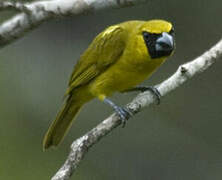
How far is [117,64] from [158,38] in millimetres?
452

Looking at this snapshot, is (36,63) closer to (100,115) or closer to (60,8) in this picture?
(100,115)

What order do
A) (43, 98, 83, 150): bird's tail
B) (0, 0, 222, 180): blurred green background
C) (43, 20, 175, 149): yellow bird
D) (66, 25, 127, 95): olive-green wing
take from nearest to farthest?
(43, 20, 175, 149): yellow bird, (66, 25, 127, 95): olive-green wing, (43, 98, 83, 150): bird's tail, (0, 0, 222, 180): blurred green background

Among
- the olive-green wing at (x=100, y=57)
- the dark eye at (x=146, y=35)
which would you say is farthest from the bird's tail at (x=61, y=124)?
the dark eye at (x=146, y=35)

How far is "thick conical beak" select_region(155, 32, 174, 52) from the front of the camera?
4402 millimetres

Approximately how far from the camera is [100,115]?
6906mm

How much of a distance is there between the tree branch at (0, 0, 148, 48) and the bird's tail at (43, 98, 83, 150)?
53.6 inches

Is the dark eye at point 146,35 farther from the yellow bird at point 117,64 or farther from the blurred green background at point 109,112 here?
the blurred green background at point 109,112

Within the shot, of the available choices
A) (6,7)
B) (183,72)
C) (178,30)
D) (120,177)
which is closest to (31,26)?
(6,7)

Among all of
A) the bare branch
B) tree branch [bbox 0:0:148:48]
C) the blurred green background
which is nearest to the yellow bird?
tree branch [bbox 0:0:148:48]

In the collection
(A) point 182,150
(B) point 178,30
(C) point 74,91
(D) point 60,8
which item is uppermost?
(D) point 60,8

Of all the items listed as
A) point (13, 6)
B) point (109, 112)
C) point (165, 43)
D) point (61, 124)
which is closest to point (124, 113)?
point (165, 43)

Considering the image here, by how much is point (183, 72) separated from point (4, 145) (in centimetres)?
276

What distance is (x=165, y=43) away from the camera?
14.5 feet

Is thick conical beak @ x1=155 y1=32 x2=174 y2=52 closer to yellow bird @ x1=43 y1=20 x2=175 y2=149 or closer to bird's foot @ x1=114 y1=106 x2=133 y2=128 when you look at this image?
yellow bird @ x1=43 y1=20 x2=175 y2=149
